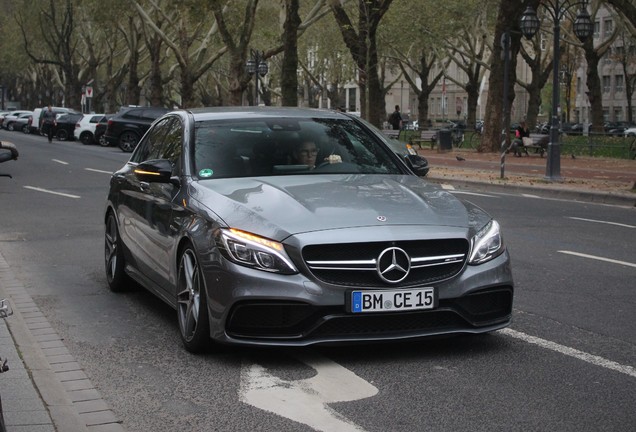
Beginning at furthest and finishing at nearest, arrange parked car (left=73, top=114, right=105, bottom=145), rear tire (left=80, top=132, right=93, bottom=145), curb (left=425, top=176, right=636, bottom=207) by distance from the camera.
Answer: rear tire (left=80, top=132, right=93, bottom=145) → parked car (left=73, top=114, right=105, bottom=145) → curb (left=425, top=176, right=636, bottom=207)

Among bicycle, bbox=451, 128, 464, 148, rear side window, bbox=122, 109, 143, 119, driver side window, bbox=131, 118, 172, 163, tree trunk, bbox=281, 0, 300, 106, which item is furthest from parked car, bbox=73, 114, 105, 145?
driver side window, bbox=131, 118, 172, 163

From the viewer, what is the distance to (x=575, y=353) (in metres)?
6.95

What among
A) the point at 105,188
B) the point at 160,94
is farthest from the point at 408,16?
the point at 105,188

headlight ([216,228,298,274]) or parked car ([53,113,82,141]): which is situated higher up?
headlight ([216,228,298,274])

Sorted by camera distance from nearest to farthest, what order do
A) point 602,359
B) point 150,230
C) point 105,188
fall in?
point 602,359, point 150,230, point 105,188

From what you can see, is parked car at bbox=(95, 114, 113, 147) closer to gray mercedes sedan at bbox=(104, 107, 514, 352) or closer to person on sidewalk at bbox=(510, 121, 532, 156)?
person on sidewalk at bbox=(510, 121, 532, 156)

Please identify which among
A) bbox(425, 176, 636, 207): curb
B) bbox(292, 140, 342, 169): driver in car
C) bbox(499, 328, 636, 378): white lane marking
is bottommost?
bbox(425, 176, 636, 207): curb

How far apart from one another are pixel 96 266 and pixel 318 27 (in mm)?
69935

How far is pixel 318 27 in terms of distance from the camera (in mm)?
79875

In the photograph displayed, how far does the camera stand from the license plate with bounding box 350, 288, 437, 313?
641 cm

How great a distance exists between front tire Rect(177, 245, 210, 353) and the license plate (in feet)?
3.09

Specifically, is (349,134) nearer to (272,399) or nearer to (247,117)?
(247,117)

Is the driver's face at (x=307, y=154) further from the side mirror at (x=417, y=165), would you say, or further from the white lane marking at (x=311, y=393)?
the white lane marking at (x=311, y=393)

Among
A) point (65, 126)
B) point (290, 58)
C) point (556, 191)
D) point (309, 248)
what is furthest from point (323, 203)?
point (65, 126)
